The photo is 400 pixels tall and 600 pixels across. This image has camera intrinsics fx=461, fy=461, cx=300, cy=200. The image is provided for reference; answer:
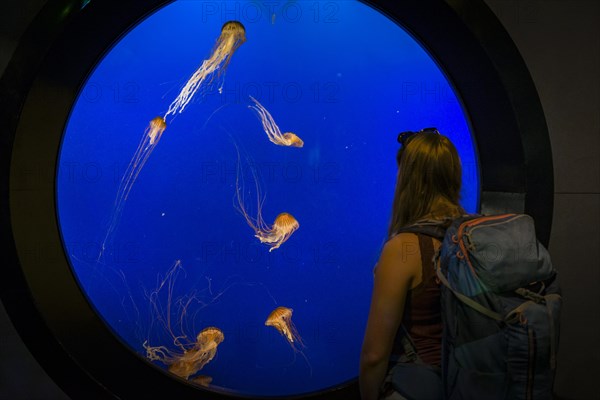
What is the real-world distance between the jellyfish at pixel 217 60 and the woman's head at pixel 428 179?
1.61 m

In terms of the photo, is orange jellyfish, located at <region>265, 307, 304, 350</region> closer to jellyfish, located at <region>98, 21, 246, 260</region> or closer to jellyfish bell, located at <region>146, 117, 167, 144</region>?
jellyfish, located at <region>98, 21, 246, 260</region>

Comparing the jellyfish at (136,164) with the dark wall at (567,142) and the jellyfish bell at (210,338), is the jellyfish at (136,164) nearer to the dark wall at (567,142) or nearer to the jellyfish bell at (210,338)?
the jellyfish bell at (210,338)

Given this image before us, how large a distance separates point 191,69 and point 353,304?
1.67m

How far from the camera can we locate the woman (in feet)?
3.28

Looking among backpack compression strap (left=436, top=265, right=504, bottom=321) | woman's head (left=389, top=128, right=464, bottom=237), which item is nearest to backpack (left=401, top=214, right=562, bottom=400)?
backpack compression strap (left=436, top=265, right=504, bottom=321)

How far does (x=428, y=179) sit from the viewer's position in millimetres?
1098

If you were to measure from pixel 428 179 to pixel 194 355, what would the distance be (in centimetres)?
184

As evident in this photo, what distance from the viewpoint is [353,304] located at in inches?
112

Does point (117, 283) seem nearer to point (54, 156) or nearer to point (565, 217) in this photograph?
point (54, 156)

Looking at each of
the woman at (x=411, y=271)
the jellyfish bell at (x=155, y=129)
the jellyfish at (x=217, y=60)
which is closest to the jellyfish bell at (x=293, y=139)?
the jellyfish at (x=217, y=60)

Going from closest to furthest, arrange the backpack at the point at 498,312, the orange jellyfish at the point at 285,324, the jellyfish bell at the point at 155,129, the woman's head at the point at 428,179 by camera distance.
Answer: the backpack at the point at 498,312 < the woman's head at the point at 428,179 < the jellyfish bell at the point at 155,129 < the orange jellyfish at the point at 285,324

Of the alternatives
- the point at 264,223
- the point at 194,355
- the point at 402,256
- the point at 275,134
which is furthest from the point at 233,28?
the point at 402,256

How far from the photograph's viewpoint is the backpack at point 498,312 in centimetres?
96

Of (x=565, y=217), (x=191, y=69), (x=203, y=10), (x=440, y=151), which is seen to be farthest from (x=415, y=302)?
(x=203, y=10)
